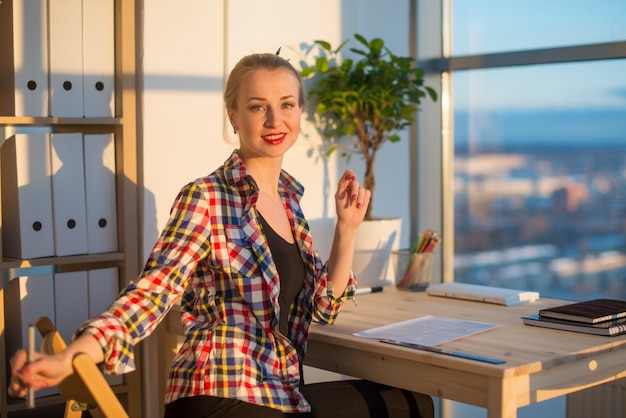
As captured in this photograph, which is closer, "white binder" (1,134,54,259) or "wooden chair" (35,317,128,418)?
"wooden chair" (35,317,128,418)

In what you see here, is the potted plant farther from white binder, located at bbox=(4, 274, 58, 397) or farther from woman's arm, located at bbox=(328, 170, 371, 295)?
white binder, located at bbox=(4, 274, 58, 397)

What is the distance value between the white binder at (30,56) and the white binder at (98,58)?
12cm

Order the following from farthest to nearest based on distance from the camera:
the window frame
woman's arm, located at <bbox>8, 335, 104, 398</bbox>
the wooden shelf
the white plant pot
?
the window frame → the white plant pot → the wooden shelf → woman's arm, located at <bbox>8, 335, 104, 398</bbox>

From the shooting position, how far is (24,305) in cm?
254

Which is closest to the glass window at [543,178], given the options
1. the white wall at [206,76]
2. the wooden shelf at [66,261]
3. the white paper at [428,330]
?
the white wall at [206,76]

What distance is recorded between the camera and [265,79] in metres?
2.21

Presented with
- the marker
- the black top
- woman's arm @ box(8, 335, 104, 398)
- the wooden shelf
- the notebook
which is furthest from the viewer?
the marker

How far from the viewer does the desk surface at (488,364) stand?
1.96 meters

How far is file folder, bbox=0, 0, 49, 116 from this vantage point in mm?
2475

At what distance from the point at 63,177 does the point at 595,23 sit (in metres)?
1.89

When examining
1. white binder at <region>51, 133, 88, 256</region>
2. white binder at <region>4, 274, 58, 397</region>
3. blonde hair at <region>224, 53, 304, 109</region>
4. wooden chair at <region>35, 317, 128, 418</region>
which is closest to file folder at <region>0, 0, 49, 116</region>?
white binder at <region>51, 133, 88, 256</region>

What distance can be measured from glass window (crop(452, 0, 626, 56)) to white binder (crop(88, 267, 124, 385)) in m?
1.74

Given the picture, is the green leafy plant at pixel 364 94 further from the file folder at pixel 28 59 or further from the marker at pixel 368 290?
the file folder at pixel 28 59

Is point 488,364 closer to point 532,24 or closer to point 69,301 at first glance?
point 69,301
